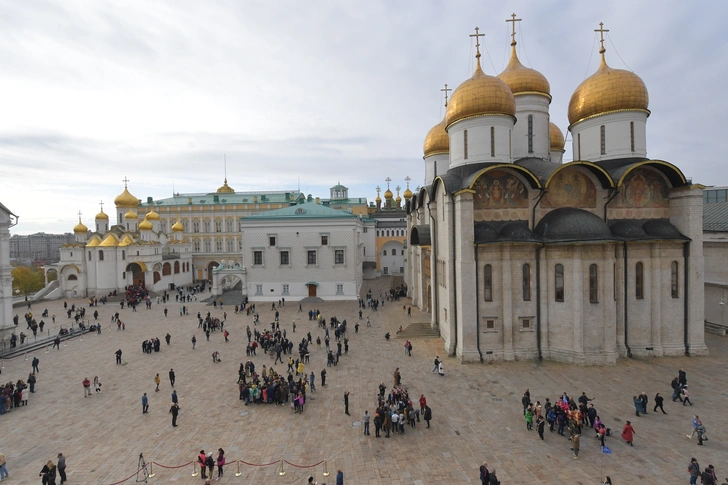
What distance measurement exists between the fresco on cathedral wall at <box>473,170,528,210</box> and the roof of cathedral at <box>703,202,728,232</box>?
13.9 meters

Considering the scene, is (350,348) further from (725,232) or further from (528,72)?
(725,232)

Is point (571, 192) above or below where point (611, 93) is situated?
below

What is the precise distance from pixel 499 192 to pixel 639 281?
7.88m

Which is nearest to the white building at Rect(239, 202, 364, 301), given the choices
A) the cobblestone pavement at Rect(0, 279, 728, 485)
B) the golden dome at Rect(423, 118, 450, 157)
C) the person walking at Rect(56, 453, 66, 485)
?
the golden dome at Rect(423, 118, 450, 157)

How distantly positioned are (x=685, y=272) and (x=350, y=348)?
16957mm

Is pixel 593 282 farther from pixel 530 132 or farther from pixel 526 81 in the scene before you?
pixel 526 81

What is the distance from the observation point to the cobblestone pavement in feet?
33.5

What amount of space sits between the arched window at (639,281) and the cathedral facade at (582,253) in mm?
48

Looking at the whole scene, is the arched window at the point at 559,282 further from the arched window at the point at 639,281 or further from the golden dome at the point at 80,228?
the golden dome at the point at 80,228

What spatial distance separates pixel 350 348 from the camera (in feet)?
69.1

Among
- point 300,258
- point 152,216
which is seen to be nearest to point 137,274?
point 152,216

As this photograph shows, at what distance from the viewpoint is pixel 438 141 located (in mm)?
30922

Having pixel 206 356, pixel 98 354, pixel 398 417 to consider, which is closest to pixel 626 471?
pixel 398 417

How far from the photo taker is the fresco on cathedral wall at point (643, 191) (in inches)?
755
